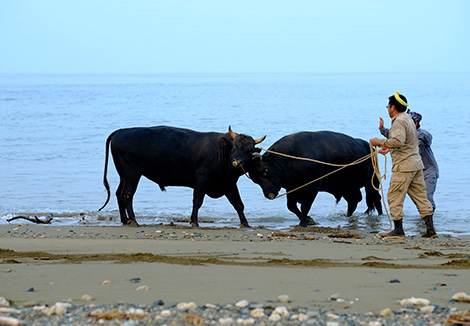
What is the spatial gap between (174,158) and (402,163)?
3.25 metres

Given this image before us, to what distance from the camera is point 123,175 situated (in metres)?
11.9

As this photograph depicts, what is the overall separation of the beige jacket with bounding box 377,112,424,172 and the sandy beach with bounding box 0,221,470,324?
0.93 meters

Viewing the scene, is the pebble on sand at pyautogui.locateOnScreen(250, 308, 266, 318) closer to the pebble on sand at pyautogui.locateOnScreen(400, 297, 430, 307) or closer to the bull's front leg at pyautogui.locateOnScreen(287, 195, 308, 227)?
the pebble on sand at pyautogui.locateOnScreen(400, 297, 430, 307)

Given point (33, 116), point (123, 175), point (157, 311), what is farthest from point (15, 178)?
point (33, 116)

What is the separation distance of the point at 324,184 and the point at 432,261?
4.71 metres

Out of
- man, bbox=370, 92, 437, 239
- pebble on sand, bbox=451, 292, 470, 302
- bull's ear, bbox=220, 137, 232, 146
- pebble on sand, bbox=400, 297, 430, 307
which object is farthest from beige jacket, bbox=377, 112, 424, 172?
pebble on sand, bbox=400, 297, 430, 307

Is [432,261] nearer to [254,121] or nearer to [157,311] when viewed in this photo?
[157,311]

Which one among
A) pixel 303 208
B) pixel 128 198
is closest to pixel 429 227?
pixel 303 208

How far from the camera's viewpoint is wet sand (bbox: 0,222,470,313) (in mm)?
6145

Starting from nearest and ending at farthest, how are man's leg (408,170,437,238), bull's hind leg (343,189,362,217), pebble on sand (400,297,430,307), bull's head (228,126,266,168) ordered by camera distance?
pebble on sand (400,297,430,307), man's leg (408,170,437,238), bull's head (228,126,266,168), bull's hind leg (343,189,362,217)

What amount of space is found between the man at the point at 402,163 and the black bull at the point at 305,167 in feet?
5.69

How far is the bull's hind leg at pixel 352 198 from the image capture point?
13180 millimetres

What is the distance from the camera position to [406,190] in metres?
10.3

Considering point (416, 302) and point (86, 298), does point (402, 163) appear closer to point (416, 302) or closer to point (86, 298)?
point (416, 302)
